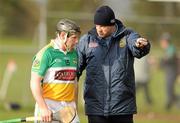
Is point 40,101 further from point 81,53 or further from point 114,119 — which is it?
point 114,119

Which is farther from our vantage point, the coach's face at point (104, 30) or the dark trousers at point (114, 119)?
the dark trousers at point (114, 119)

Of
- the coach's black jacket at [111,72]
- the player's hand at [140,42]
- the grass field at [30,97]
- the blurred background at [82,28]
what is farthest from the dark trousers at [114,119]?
the blurred background at [82,28]

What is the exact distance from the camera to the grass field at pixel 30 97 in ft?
52.9

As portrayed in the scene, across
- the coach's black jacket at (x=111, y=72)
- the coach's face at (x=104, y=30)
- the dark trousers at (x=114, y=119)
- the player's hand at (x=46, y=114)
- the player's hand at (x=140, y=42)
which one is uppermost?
the coach's face at (x=104, y=30)

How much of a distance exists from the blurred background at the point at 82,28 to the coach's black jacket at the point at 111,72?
8543 millimetres

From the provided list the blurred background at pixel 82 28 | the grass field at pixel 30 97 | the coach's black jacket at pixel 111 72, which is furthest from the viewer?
the blurred background at pixel 82 28

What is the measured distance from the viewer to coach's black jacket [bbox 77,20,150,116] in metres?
8.09

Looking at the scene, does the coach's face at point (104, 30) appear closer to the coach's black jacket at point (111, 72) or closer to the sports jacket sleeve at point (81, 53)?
Result: the coach's black jacket at point (111, 72)

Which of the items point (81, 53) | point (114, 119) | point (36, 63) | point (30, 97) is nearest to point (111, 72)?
point (81, 53)

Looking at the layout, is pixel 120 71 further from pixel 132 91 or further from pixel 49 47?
pixel 49 47

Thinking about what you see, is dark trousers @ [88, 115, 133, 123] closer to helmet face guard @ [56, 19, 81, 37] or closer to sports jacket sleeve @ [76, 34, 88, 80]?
sports jacket sleeve @ [76, 34, 88, 80]

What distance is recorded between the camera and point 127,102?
8180 millimetres

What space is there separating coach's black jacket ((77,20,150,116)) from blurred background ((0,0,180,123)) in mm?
8543

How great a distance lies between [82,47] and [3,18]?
1407 centimetres
